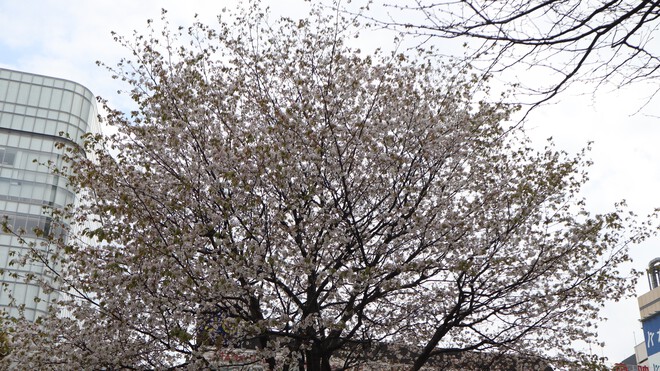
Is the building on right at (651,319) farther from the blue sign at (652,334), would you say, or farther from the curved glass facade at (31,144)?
the curved glass facade at (31,144)

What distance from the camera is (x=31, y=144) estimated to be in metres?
47.5

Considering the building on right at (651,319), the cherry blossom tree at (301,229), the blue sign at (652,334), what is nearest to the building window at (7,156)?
the cherry blossom tree at (301,229)

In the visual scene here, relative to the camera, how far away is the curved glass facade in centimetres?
4459

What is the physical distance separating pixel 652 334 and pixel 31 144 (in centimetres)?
5513

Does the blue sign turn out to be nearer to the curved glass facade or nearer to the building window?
the curved glass facade

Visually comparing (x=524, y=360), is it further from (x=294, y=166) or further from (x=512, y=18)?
(x=512, y=18)

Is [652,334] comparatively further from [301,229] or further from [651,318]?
[301,229]

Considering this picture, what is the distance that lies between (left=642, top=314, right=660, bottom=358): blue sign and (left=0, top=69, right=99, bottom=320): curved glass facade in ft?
166

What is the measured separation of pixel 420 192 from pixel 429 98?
87.4 inches

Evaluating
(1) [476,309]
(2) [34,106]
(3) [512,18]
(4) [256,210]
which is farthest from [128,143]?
(2) [34,106]

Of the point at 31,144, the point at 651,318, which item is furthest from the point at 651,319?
the point at 31,144

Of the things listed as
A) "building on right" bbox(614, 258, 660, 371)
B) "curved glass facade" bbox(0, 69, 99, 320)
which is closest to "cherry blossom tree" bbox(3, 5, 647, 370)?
"curved glass facade" bbox(0, 69, 99, 320)

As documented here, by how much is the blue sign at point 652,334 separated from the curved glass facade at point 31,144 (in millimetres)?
50700

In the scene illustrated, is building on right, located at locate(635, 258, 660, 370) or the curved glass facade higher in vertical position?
the curved glass facade
